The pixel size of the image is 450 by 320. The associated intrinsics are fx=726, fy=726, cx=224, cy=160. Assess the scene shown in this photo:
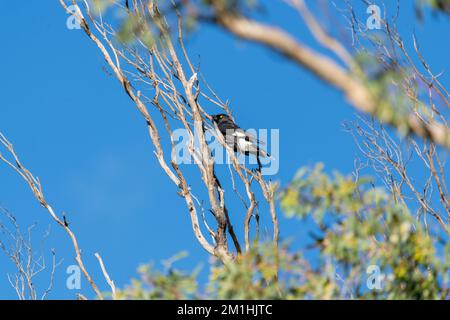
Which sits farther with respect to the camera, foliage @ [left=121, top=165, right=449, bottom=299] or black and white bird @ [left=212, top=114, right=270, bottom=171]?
black and white bird @ [left=212, top=114, right=270, bottom=171]

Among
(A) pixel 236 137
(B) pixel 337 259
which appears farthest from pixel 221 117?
(B) pixel 337 259

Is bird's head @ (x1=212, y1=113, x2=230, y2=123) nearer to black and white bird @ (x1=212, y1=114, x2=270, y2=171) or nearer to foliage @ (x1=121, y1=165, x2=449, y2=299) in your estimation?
black and white bird @ (x1=212, y1=114, x2=270, y2=171)

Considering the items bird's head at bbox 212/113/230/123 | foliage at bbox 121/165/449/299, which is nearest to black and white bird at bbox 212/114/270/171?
bird's head at bbox 212/113/230/123

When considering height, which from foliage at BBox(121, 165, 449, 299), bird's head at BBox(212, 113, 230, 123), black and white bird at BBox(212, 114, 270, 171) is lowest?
foliage at BBox(121, 165, 449, 299)

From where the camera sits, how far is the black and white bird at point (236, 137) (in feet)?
28.4

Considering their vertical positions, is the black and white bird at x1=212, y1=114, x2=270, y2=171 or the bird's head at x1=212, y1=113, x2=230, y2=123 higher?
the bird's head at x1=212, y1=113, x2=230, y2=123

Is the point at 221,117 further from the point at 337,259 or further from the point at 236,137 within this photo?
the point at 337,259

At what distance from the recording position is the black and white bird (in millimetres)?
8656

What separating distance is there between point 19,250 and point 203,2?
4726mm

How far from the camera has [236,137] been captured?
8805 mm
